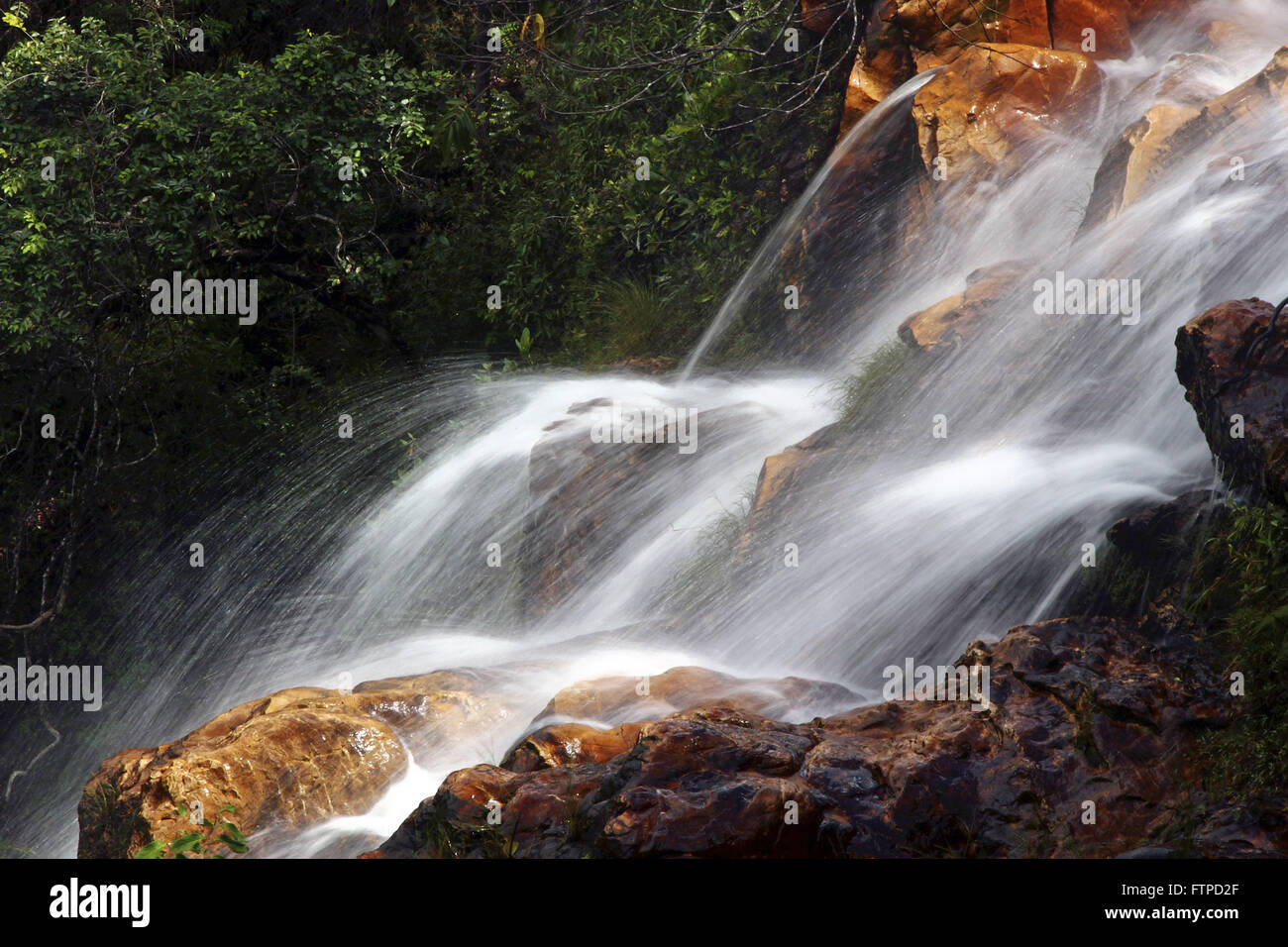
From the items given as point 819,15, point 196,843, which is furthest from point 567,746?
point 819,15

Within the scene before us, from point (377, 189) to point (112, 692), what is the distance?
19.1 ft

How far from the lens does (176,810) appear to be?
18.4 ft

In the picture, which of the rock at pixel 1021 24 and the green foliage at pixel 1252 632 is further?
the rock at pixel 1021 24

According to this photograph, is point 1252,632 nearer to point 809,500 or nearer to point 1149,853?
point 1149,853

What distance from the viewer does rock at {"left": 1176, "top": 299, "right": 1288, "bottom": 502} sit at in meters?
5.03

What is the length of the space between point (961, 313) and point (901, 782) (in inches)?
169

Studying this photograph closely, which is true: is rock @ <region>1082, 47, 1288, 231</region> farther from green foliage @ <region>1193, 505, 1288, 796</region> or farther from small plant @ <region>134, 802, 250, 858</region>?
small plant @ <region>134, 802, 250, 858</region>

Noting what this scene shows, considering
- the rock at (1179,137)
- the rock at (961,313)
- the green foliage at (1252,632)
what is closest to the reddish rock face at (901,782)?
the green foliage at (1252,632)

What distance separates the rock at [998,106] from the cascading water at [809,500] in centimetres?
19

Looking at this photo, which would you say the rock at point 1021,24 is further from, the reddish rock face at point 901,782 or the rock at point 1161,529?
the reddish rock face at point 901,782

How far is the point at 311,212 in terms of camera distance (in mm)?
12586

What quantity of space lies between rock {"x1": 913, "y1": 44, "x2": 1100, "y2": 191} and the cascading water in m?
0.19

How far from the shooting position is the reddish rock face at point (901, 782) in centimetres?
409
